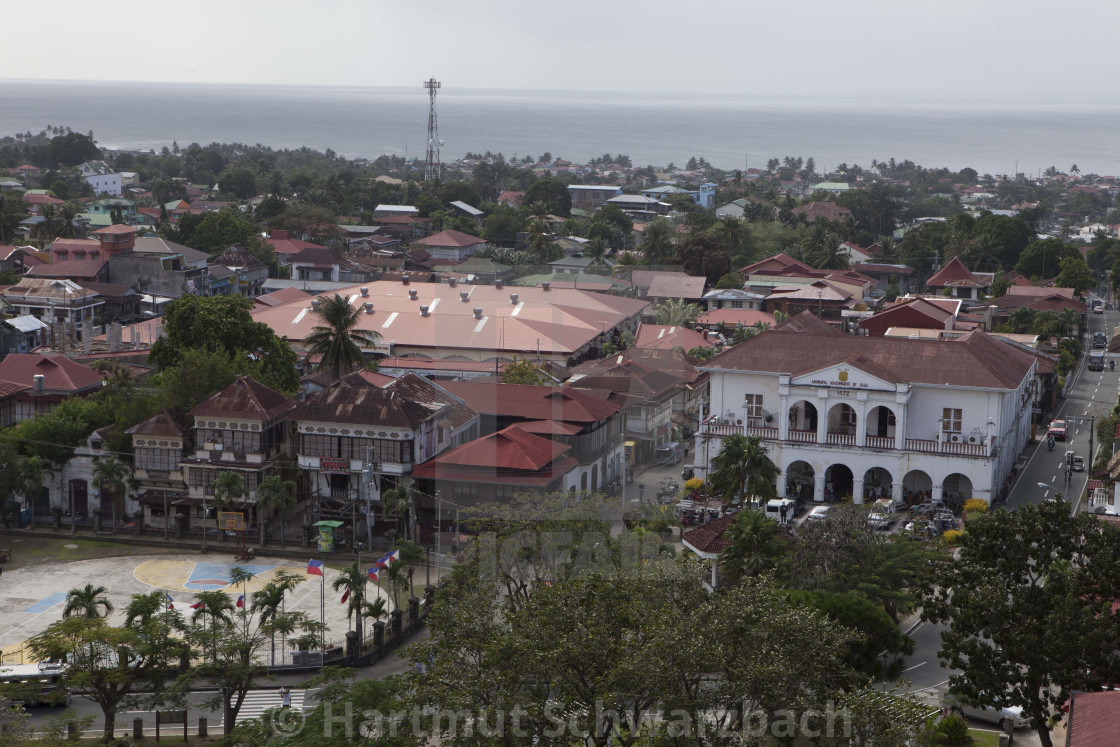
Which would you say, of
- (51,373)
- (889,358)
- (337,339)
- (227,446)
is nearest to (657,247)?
(337,339)

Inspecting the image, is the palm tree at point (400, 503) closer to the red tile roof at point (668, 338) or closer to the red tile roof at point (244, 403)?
the red tile roof at point (244, 403)

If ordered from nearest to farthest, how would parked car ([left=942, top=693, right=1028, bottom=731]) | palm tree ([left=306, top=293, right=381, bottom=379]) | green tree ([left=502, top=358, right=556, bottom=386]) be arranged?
1. parked car ([left=942, top=693, right=1028, bottom=731])
2. palm tree ([left=306, top=293, right=381, bottom=379])
3. green tree ([left=502, top=358, right=556, bottom=386])

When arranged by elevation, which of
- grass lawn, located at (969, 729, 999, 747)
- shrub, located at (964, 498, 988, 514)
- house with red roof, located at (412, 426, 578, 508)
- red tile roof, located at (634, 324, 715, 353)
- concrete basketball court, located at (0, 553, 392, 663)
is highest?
red tile roof, located at (634, 324, 715, 353)

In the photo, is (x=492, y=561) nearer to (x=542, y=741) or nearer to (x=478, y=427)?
(x=542, y=741)

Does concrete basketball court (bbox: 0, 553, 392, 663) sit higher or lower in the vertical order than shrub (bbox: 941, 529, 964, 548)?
lower

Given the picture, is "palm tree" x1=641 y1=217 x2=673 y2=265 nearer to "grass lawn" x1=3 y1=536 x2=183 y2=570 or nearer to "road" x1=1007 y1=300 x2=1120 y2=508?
"road" x1=1007 y1=300 x2=1120 y2=508

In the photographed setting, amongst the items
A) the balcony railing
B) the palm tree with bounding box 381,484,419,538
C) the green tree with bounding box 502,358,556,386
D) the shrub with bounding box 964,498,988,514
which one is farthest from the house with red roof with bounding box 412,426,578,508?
the shrub with bounding box 964,498,988,514

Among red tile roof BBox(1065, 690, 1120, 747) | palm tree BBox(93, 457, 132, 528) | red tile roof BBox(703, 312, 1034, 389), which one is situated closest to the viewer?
red tile roof BBox(1065, 690, 1120, 747)

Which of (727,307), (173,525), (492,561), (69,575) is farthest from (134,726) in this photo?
(727,307)
